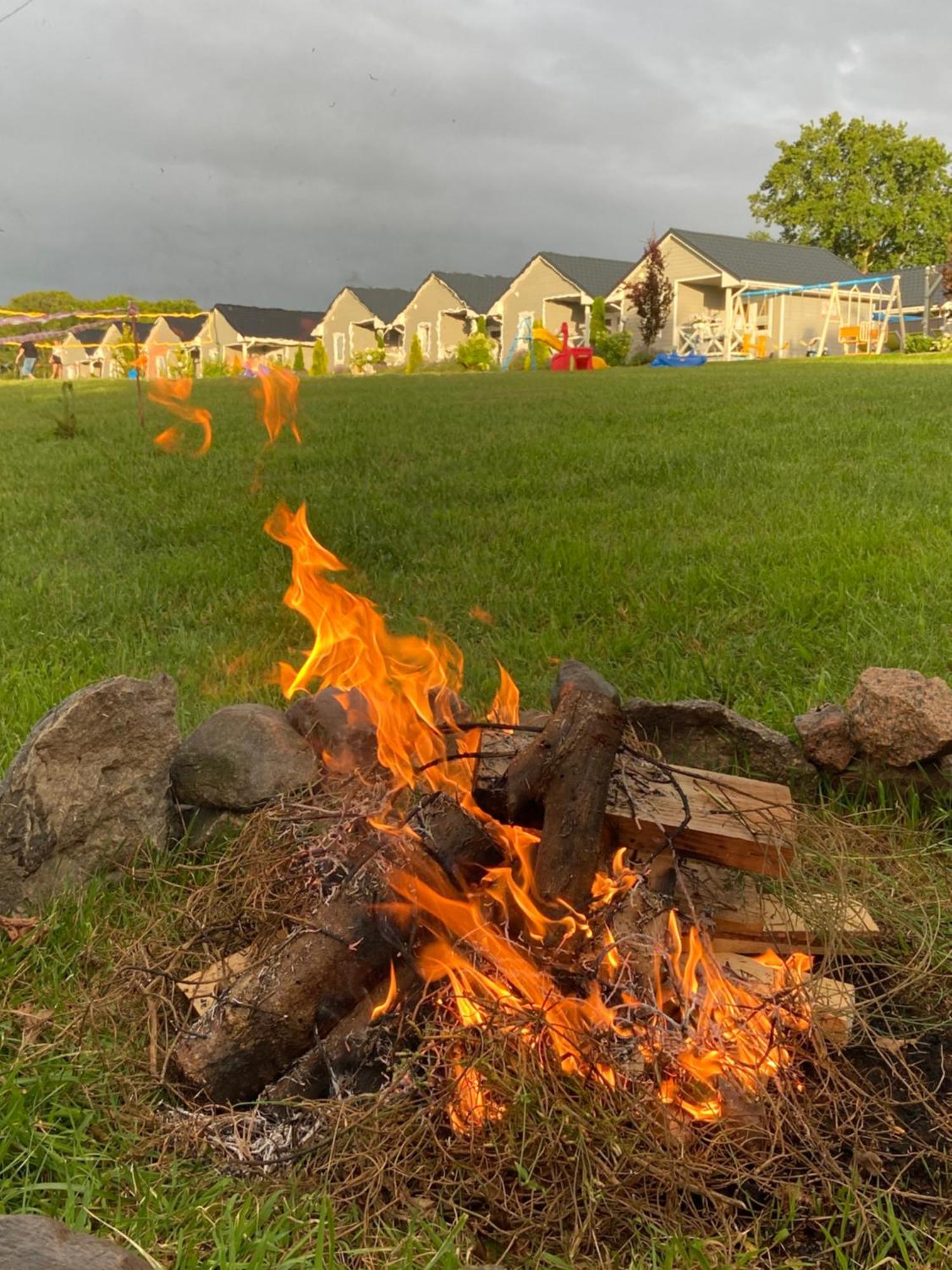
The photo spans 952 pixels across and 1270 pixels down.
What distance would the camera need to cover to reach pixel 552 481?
7.63m

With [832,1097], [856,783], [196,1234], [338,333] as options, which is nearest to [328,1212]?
[196,1234]

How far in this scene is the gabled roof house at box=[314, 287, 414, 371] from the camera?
36156mm

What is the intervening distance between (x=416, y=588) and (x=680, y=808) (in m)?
3.28

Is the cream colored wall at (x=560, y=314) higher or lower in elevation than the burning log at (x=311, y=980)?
higher

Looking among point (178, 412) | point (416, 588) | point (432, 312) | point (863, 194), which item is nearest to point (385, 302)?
point (432, 312)

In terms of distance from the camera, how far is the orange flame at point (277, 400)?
572 centimetres

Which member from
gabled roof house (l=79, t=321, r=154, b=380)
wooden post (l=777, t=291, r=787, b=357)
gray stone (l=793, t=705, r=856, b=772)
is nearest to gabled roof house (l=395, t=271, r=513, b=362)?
wooden post (l=777, t=291, r=787, b=357)

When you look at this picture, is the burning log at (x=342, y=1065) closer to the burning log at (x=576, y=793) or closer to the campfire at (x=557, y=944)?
the campfire at (x=557, y=944)

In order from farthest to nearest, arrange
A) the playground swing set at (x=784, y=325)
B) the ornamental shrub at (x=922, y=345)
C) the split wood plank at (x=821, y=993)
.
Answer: the ornamental shrub at (x=922, y=345) → the playground swing set at (x=784, y=325) → the split wood plank at (x=821, y=993)

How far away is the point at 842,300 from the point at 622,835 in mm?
39951

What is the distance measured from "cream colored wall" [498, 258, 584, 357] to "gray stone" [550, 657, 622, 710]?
1371 inches

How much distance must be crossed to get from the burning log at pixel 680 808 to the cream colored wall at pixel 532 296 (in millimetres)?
34915

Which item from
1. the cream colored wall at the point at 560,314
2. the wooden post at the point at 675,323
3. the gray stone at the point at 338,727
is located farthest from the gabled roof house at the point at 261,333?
the gray stone at the point at 338,727

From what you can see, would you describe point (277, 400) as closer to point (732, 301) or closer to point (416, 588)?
point (416, 588)
